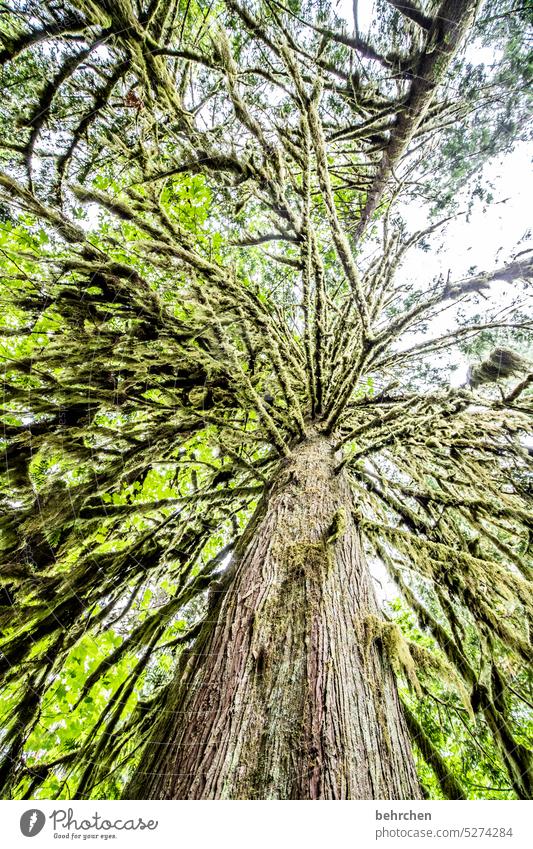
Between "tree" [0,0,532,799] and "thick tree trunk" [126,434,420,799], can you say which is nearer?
"thick tree trunk" [126,434,420,799]

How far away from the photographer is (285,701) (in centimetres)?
114

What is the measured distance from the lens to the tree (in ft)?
4.51

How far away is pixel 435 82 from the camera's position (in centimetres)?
228

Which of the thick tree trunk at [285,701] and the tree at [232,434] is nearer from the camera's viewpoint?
the thick tree trunk at [285,701]

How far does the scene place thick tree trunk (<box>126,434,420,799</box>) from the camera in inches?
39.6

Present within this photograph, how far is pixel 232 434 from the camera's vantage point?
282 centimetres

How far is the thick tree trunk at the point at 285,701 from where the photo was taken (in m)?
1.00

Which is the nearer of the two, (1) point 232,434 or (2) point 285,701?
(2) point 285,701

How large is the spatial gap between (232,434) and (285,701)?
6.27ft

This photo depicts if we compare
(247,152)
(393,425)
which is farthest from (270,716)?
(247,152)

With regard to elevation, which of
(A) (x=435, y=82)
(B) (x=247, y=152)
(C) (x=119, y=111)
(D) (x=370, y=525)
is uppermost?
(C) (x=119, y=111)

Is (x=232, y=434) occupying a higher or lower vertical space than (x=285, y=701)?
higher
